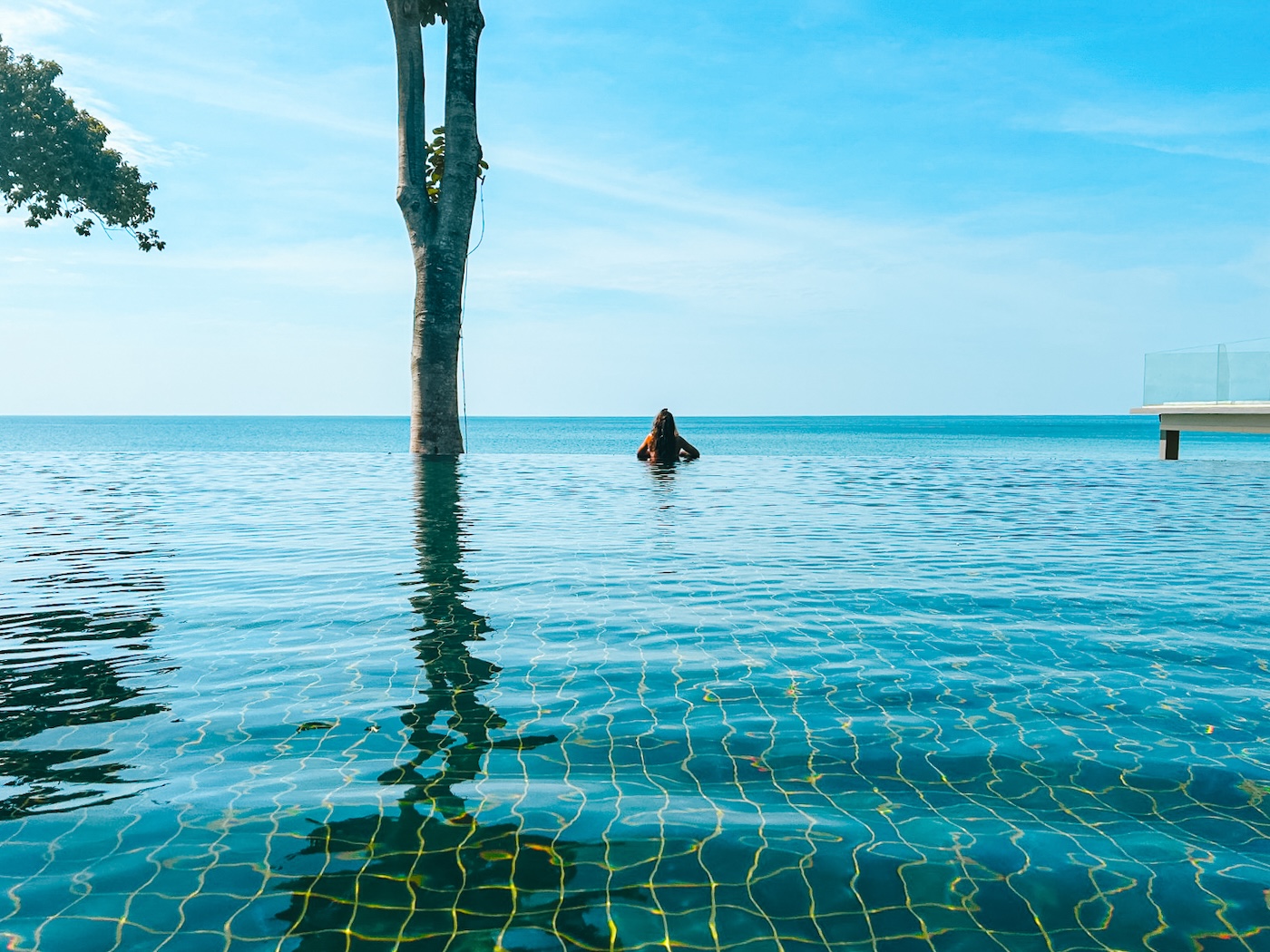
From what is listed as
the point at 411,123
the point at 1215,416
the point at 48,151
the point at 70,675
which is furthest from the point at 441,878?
the point at 1215,416

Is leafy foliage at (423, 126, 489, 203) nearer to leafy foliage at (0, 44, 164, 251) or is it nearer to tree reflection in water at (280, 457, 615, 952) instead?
leafy foliage at (0, 44, 164, 251)

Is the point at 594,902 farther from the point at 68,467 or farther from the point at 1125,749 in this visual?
the point at 68,467

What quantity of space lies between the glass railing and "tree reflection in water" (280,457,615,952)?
1190 inches

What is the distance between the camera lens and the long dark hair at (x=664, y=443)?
27359 millimetres

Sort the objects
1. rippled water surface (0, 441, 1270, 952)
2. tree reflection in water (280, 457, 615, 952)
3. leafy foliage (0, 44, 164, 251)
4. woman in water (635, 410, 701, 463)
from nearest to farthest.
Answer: tree reflection in water (280, 457, 615, 952) < rippled water surface (0, 441, 1270, 952) < leafy foliage (0, 44, 164, 251) < woman in water (635, 410, 701, 463)

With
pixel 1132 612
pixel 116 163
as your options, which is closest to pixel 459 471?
pixel 116 163

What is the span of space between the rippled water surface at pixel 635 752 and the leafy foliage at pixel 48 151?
1413 centimetres

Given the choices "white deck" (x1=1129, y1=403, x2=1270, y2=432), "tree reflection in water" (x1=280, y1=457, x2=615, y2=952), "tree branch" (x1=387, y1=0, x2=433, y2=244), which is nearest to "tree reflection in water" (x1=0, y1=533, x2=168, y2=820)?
"tree reflection in water" (x1=280, y1=457, x2=615, y2=952)

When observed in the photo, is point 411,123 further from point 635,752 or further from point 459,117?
point 635,752

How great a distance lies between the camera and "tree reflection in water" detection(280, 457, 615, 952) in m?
3.07

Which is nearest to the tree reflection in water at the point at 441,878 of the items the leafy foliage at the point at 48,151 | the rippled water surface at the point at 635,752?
the rippled water surface at the point at 635,752

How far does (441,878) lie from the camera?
11.2 ft

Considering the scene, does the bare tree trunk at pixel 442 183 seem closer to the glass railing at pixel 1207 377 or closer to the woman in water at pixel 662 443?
the woman in water at pixel 662 443

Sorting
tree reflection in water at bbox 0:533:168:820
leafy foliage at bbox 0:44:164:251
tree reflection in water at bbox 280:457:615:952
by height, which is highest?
leafy foliage at bbox 0:44:164:251
